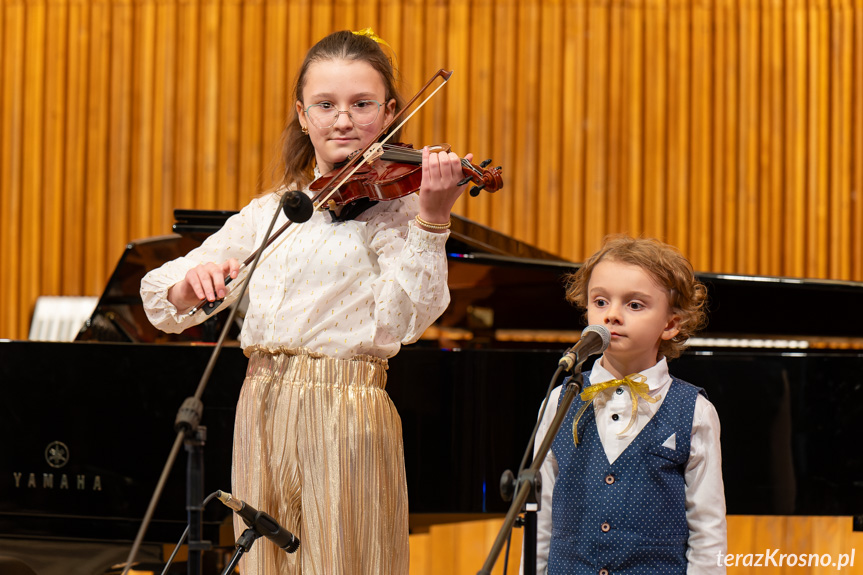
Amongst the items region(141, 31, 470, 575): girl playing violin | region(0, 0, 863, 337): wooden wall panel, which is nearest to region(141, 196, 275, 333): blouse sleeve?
region(141, 31, 470, 575): girl playing violin

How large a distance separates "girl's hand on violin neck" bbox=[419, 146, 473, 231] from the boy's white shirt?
0.42 m

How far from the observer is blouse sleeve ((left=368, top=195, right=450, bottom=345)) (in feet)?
4.58

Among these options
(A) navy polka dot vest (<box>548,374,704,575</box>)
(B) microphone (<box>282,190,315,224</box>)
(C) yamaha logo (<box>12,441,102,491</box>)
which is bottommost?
(C) yamaha logo (<box>12,441,102,491</box>)

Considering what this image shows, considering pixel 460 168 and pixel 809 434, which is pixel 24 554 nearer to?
pixel 460 168

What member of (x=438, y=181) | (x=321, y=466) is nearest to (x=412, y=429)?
A: (x=321, y=466)

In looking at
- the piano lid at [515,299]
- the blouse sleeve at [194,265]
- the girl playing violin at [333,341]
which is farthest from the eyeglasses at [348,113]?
the piano lid at [515,299]

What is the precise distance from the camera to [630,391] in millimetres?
1498

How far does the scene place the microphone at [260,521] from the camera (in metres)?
1.22

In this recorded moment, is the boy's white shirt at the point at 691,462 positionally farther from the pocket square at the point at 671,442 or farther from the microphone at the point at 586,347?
the microphone at the point at 586,347

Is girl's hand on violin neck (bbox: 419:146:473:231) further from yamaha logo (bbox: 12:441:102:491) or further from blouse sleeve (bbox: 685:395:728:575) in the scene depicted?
yamaha logo (bbox: 12:441:102:491)

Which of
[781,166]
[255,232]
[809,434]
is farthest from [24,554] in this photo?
[781,166]

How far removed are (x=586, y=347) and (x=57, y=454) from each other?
1736mm

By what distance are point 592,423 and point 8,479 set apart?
1.70m

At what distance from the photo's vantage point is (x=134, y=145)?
481 centimetres
